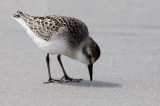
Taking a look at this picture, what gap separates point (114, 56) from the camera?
960 cm

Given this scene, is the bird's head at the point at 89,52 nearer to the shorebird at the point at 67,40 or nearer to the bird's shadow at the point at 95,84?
the shorebird at the point at 67,40

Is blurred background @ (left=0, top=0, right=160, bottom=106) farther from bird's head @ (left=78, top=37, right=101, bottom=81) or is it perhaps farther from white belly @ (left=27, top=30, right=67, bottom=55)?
white belly @ (left=27, top=30, right=67, bottom=55)

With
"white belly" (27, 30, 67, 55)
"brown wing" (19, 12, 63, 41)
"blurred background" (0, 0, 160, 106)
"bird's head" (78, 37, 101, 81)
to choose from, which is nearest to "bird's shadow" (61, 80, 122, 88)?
"blurred background" (0, 0, 160, 106)

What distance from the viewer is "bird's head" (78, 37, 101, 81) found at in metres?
7.67

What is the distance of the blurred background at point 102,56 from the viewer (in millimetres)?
7367

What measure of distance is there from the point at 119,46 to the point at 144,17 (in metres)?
2.14

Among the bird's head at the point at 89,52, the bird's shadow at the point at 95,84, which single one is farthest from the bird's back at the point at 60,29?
the bird's shadow at the point at 95,84

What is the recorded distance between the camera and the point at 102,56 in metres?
9.60

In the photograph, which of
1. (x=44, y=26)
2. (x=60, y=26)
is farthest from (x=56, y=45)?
(x=44, y=26)

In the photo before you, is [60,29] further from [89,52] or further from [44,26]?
[89,52]

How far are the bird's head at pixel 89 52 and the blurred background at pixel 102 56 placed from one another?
1.31 feet

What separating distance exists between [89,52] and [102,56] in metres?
1.89

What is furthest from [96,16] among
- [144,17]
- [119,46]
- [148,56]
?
[148,56]

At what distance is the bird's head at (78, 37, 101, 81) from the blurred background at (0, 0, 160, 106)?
399 mm
